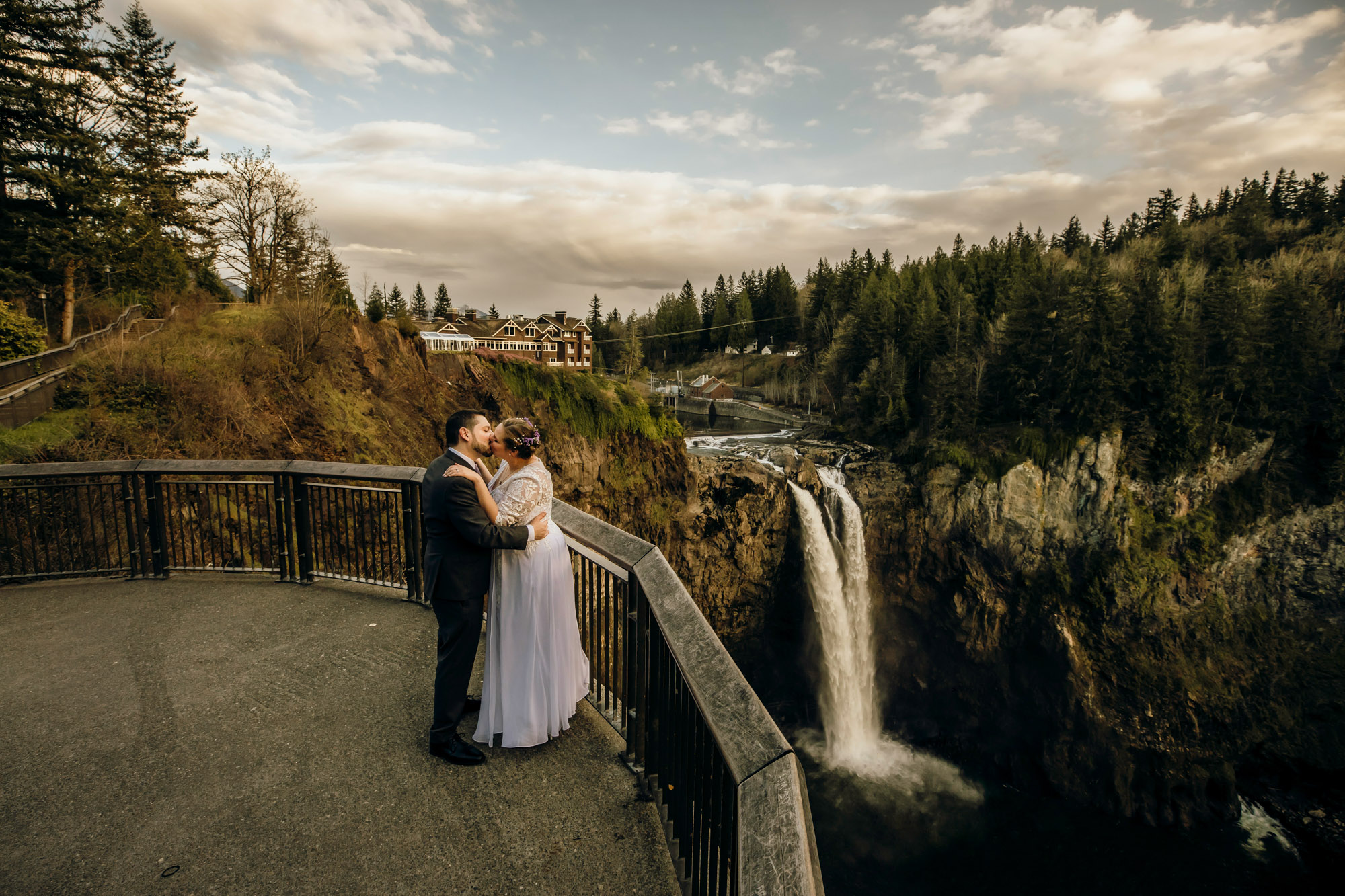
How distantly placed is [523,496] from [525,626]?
2.61 feet

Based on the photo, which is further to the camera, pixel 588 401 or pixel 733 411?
pixel 733 411

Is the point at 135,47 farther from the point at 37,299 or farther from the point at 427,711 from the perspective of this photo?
the point at 427,711

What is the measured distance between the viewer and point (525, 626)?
3.53m

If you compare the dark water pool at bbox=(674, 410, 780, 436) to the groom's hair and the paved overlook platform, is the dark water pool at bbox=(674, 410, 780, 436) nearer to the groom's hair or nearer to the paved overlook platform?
the paved overlook platform

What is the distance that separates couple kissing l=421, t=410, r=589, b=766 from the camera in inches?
137

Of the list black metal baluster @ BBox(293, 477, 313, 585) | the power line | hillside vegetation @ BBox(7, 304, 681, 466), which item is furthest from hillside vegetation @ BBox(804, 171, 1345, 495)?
the power line

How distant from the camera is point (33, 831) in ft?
9.86

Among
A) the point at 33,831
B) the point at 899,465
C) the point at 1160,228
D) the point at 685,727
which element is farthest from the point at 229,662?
the point at 1160,228

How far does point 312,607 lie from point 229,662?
1109mm

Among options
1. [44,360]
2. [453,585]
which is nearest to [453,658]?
[453,585]

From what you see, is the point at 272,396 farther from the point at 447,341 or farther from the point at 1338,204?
the point at 1338,204

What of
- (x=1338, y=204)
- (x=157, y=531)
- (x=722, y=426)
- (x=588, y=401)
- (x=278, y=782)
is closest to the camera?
(x=278, y=782)

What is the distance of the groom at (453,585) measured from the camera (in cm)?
341

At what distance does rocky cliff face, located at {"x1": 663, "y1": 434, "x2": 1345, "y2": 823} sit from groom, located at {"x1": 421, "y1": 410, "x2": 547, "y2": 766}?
27293 millimetres
